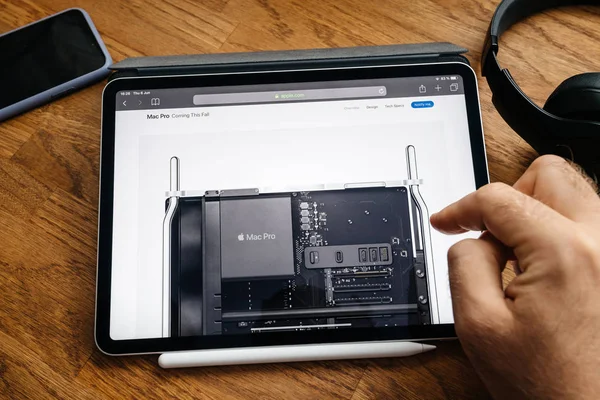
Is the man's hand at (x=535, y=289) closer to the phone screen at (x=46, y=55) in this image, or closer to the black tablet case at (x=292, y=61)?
the black tablet case at (x=292, y=61)

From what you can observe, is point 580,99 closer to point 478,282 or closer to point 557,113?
point 557,113

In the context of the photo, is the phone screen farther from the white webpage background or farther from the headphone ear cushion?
the headphone ear cushion

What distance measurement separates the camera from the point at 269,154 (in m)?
0.58

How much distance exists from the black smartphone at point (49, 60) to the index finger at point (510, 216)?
1.52 ft

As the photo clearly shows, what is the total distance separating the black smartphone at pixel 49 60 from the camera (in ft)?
2.00

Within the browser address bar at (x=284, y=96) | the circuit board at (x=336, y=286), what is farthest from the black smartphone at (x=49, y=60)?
the circuit board at (x=336, y=286)

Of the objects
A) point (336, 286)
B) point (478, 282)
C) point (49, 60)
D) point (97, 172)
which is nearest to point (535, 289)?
point (478, 282)

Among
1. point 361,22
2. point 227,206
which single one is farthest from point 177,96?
point 361,22

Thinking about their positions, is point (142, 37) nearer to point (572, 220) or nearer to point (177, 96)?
point (177, 96)

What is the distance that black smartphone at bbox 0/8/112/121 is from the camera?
609 mm

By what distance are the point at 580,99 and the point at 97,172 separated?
544mm

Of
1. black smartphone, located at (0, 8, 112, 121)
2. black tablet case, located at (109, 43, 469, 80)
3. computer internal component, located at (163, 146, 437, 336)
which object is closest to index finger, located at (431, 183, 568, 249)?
computer internal component, located at (163, 146, 437, 336)

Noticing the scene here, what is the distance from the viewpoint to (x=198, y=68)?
0.60m

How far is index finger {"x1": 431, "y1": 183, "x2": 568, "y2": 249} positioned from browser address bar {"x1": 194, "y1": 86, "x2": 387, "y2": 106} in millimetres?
219
